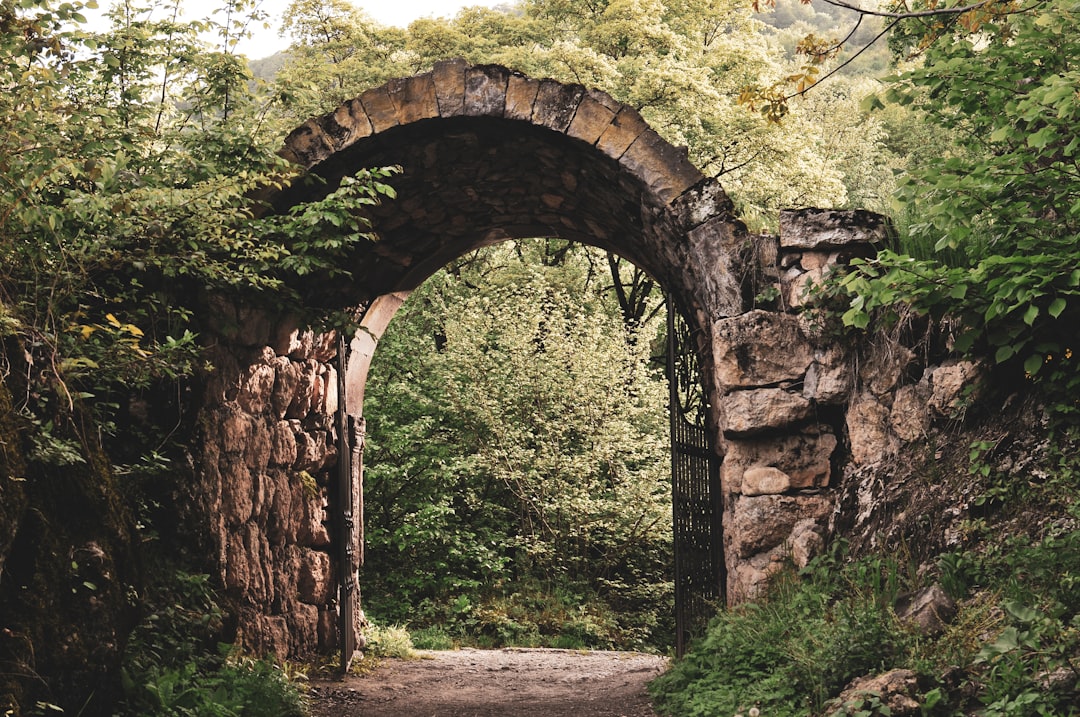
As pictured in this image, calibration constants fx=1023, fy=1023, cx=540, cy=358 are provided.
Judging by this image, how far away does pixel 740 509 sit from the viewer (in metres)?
5.90

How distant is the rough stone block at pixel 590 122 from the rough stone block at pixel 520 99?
0.29 meters

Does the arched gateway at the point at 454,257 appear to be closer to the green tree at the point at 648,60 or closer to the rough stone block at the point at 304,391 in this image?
the rough stone block at the point at 304,391

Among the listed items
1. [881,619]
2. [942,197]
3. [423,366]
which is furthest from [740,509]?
[423,366]

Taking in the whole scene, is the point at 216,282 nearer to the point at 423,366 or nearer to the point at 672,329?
the point at 672,329

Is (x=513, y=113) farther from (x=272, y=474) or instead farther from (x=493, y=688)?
(x=493, y=688)

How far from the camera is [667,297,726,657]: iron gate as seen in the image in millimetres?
6957

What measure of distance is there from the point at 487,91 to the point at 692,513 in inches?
126

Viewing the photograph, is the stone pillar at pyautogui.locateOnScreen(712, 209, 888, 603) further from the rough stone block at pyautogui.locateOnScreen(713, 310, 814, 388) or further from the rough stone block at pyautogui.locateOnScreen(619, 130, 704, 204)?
the rough stone block at pyautogui.locateOnScreen(619, 130, 704, 204)

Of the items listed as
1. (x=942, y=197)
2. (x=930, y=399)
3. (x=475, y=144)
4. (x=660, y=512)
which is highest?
(x=475, y=144)

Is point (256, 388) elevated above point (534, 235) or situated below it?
below

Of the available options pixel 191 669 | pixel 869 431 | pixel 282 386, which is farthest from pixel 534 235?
pixel 191 669

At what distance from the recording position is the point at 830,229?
590 cm

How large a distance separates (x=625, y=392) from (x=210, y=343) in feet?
26.5

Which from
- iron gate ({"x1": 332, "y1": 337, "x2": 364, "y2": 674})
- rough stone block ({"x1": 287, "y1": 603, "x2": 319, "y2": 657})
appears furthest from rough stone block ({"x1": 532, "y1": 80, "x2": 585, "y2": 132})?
rough stone block ({"x1": 287, "y1": 603, "x2": 319, "y2": 657})
